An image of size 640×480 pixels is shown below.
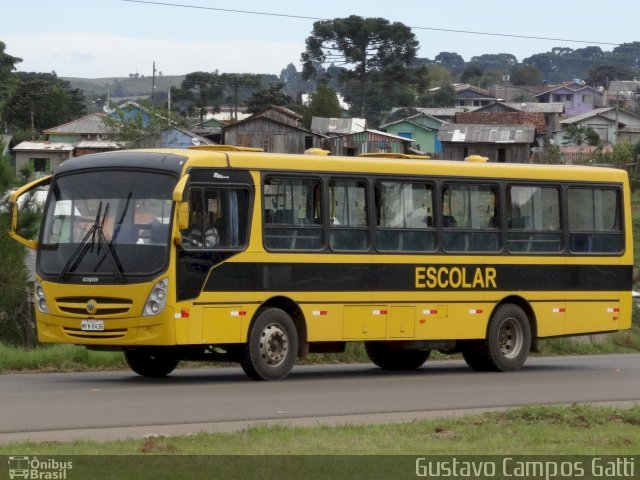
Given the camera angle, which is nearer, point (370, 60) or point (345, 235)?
point (345, 235)

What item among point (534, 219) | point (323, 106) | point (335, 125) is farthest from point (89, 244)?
point (323, 106)

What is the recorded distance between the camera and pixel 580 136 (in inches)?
4279

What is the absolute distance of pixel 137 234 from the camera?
17.4 metres

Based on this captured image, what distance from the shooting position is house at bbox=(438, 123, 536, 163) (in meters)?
90.6

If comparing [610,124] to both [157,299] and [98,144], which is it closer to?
[98,144]

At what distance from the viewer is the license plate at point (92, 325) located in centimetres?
1731

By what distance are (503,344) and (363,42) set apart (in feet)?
354

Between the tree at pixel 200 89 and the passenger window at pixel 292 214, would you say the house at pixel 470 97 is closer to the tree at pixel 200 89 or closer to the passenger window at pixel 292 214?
the tree at pixel 200 89

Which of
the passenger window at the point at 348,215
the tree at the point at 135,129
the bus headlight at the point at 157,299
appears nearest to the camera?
the bus headlight at the point at 157,299

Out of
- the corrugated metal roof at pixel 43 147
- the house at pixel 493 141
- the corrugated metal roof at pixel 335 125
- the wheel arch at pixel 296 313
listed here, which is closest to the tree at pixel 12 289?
the wheel arch at pixel 296 313

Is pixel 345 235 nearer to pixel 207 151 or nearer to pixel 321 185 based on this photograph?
pixel 321 185

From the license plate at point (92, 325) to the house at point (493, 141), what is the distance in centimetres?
7367
